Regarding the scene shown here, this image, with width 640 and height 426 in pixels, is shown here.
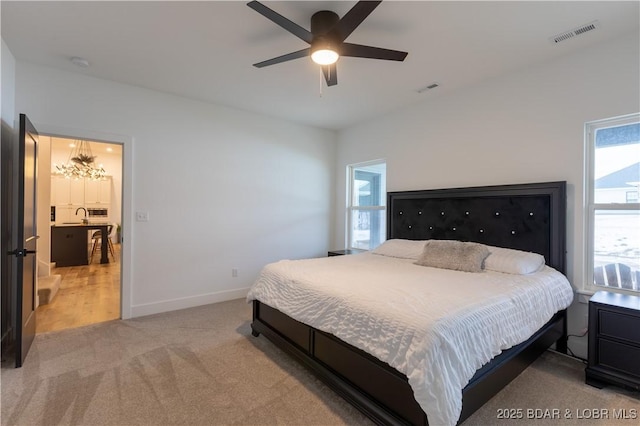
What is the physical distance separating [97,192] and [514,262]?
1060 centimetres

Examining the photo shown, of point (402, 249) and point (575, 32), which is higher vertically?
point (575, 32)

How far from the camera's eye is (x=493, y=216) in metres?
3.21

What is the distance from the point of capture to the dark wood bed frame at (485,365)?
1707mm

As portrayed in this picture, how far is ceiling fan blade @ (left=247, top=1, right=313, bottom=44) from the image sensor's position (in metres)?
1.72

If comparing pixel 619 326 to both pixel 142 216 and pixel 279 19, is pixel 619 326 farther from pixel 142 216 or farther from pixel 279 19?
pixel 142 216

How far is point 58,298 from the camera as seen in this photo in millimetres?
4215

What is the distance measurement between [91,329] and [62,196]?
739 cm

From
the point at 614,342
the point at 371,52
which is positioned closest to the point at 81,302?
the point at 371,52

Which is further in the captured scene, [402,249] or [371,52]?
[402,249]

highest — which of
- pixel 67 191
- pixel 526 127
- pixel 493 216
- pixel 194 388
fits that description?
pixel 526 127

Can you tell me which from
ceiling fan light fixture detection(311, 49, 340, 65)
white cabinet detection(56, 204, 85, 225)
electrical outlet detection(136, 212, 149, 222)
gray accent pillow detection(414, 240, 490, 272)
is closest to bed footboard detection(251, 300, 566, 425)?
gray accent pillow detection(414, 240, 490, 272)

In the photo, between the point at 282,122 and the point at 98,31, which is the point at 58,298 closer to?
the point at 98,31

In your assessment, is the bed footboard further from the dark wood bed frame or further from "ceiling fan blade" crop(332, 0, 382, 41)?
"ceiling fan blade" crop(332, 0, 382, 41)

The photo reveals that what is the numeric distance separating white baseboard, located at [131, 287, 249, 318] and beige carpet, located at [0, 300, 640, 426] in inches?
23.8
